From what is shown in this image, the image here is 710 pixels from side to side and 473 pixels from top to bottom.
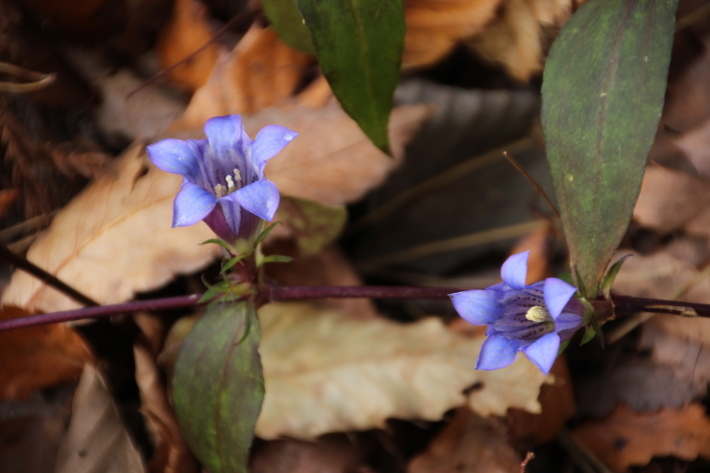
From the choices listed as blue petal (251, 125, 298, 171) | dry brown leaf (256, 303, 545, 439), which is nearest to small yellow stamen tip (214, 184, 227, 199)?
blue petal (251, 125, 298, 171)

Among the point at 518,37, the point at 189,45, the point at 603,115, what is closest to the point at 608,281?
the point at 603,115

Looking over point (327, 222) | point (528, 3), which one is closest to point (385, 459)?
point (327, 222)

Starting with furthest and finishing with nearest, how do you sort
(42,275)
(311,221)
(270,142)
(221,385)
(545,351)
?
(311,221) < (42,275) < (221,385) < (270,142) < (545,351)

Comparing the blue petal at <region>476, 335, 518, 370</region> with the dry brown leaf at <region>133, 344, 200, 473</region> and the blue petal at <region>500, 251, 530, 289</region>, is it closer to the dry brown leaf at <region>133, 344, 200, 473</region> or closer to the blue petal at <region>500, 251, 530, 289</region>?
the blue petal at <region>500, 251, 530, 289</region>

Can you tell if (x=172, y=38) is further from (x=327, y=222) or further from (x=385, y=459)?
(x=385, y=459)

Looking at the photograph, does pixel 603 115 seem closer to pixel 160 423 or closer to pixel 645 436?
pixel 645 436

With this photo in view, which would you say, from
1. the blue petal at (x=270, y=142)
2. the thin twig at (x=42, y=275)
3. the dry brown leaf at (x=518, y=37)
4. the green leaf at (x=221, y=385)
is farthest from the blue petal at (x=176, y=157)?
the dry brown leaf at (x=518, y=37)

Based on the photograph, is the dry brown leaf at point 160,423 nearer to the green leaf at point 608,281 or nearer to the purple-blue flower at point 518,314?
the purple-blue flower at point 518,314
